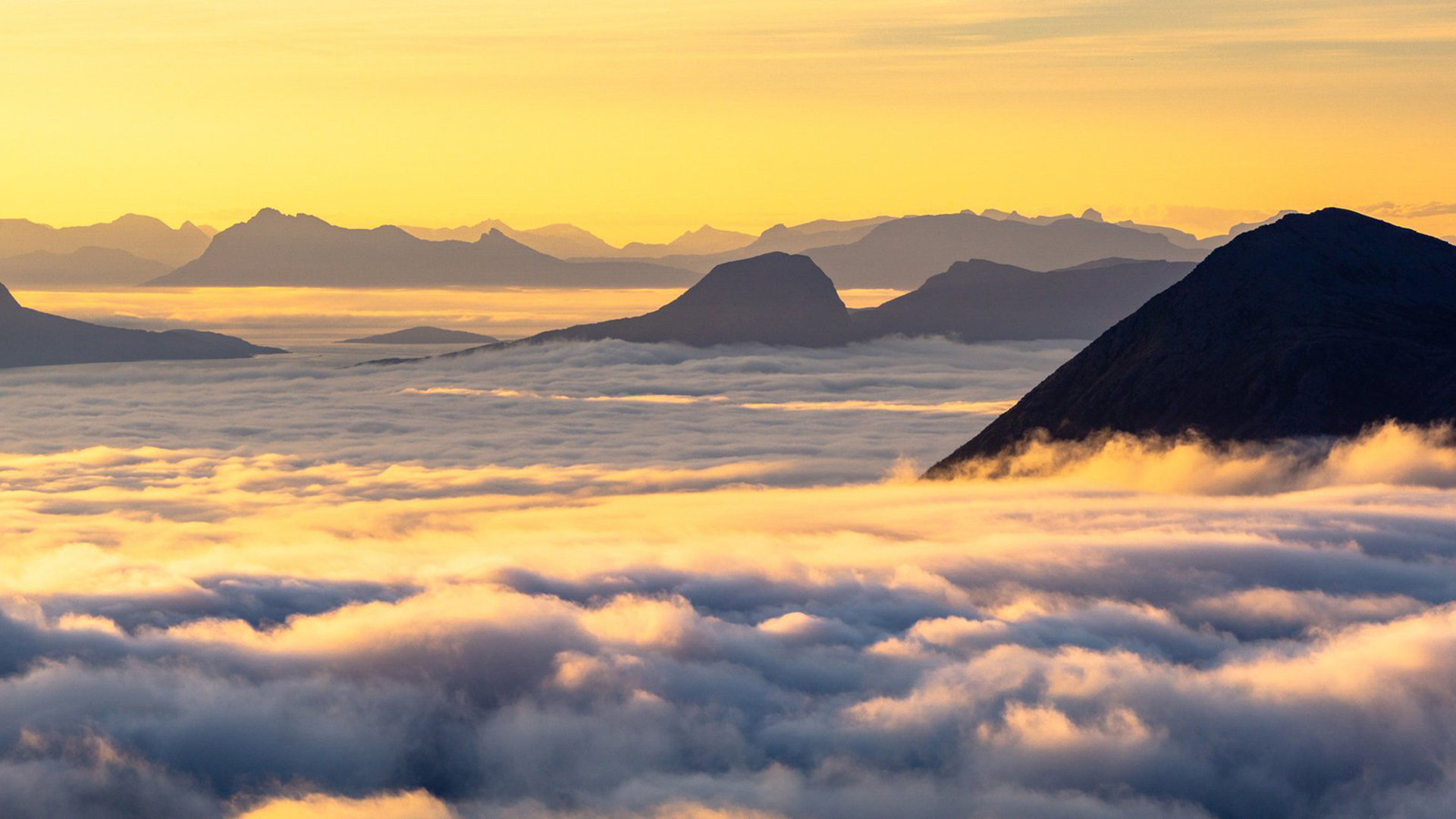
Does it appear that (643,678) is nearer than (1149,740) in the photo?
No

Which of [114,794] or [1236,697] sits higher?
[1236,697]

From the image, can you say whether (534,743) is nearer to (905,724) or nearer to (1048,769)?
(905,724)

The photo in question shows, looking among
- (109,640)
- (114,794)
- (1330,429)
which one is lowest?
(114,794)

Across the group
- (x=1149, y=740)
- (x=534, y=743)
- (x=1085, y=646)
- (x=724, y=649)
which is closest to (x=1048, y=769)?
(x=1149, y=740)

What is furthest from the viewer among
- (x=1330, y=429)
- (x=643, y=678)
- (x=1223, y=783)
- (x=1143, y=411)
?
(x=1143, y=411)

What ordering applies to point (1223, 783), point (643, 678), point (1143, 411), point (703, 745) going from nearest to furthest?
point (1223, 783) → point (703, 745) → point (643, 678) → point (1143, 411)

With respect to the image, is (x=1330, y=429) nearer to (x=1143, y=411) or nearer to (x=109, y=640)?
(x=1143, y=411)


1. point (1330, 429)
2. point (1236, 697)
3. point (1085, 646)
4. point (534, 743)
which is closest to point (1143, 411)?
point (1330, 429)
